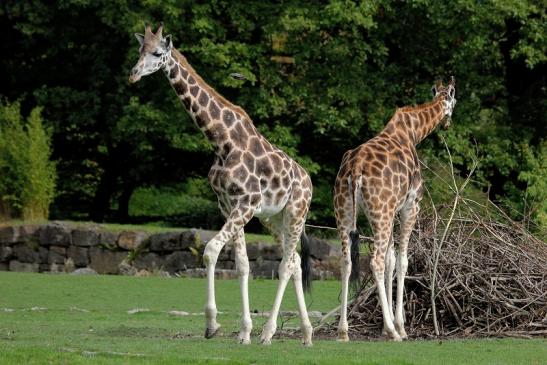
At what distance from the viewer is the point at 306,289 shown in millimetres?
15500

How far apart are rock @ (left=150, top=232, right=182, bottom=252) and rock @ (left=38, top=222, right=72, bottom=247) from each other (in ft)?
7.30

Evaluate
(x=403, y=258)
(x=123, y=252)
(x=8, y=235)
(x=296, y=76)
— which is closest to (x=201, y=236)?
(x=123, y=252)

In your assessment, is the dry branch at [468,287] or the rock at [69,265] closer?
the dry branch at [468,287]

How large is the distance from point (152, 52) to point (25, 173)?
1923cm

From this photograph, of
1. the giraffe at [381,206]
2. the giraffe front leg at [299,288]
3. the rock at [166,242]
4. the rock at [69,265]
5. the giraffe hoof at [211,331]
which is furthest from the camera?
the rock at [69,265]

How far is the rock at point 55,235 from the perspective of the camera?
31000mm

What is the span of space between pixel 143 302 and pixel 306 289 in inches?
288

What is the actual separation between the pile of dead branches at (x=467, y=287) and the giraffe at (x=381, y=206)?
583 mm

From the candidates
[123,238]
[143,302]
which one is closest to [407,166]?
[143,302]

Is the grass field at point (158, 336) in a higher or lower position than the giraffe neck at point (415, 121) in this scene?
lower

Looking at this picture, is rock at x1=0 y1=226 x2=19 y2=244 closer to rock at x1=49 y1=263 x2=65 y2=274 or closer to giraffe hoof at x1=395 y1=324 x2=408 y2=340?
rock at x1=49 y1=263 x2=65 y2=274

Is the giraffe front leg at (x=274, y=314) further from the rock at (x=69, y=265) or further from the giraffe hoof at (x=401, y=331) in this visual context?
the rock at (x=69, y=265)

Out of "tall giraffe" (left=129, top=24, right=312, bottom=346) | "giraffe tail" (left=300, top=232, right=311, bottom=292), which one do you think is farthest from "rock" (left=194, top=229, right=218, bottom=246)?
"tall giraffe" (left=129, top=24, right=312, bottom=346)

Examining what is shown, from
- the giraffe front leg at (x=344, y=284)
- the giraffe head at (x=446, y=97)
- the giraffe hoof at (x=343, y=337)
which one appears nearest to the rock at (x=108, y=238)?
the giraffe head at (x=446, y=97)
